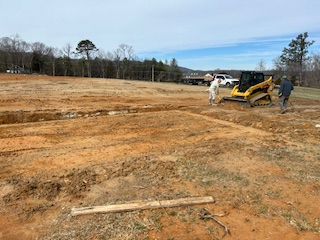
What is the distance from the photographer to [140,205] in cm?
393

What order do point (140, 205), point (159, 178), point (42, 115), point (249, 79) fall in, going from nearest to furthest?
point (140, 205), point (159, 178), point (42, 115), point (249, 79)

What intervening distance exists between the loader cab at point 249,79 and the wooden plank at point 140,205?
433 inches

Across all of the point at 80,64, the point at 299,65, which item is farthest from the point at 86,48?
the point at 299,65

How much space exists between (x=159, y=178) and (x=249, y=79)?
35.5ft

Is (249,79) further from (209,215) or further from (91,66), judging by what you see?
(91,66)

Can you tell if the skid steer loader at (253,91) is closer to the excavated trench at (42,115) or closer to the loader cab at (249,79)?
the loader cab at (249,79)

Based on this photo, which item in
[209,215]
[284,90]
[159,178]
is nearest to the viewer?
[209,215]

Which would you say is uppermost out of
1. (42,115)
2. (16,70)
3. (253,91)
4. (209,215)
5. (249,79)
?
(16,70)

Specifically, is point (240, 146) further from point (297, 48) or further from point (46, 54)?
point (297, 48)

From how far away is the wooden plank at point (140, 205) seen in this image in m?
3.77

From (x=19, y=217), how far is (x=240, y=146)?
5.36 metres

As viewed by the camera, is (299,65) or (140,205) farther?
(299,65)

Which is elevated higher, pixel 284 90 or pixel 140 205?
pixel 284 90

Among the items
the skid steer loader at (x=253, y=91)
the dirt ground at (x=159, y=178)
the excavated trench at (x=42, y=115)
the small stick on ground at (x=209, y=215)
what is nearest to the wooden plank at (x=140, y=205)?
the dirt ground at (x=159, y=178)
